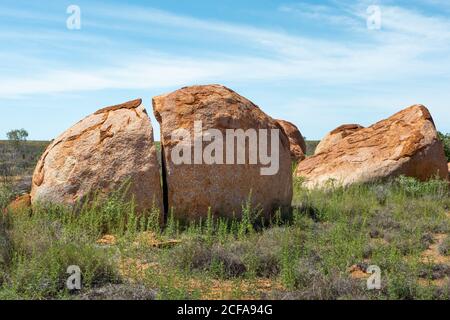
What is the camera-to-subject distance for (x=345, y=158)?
12672mm

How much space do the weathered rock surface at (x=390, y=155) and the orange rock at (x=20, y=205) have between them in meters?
5.87

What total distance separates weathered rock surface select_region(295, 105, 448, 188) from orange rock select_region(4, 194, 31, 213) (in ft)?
19.3

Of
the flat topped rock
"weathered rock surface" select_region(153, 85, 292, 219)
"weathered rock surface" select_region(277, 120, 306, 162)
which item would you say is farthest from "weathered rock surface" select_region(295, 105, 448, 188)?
the flat topped rock

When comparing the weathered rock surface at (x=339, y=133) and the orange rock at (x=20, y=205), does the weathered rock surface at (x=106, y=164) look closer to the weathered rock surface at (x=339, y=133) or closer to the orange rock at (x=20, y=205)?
the orange rock at (x=20, y=205)

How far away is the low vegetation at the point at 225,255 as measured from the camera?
215 inches

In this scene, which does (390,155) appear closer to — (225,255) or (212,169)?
(212,169)

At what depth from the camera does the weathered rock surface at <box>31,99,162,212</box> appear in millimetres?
8156

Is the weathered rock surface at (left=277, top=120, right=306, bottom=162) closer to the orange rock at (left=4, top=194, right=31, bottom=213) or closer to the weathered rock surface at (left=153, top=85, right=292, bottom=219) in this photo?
the weathered rock surface at (left=153, top=85, right=292, bottom=219)

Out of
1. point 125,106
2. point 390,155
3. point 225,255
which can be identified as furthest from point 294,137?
point 225,255

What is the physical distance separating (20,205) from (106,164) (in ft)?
4.67

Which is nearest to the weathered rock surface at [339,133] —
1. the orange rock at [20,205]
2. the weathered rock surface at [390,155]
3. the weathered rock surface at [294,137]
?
the weathered rock surface at [294,137]

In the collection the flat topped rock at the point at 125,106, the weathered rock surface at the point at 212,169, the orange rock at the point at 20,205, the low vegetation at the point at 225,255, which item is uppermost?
the flat topped rock at the point at 125,106

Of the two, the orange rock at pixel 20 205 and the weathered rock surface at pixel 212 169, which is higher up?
the weathered rock surface at pixel 212 169
